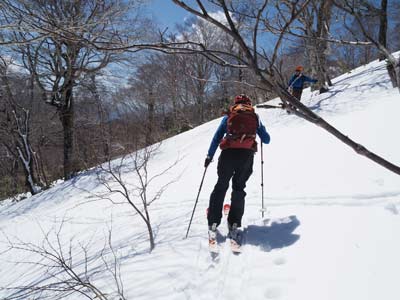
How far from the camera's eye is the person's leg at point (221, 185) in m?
3.10

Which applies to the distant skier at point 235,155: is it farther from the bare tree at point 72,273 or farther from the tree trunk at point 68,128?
the tree trunk at point 68,128

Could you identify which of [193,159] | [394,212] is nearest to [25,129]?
[193,159]

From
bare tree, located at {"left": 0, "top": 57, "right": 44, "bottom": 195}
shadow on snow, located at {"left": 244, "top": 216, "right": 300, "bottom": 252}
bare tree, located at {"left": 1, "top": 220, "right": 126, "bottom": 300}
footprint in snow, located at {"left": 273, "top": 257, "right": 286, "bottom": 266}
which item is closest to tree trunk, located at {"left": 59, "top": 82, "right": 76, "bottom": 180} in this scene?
bare tree, located at {"left": 0, "top": 57, "right": 44, "bottom": 195}

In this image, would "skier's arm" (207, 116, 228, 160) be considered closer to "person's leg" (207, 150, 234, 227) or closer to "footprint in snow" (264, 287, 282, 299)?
"person's leg" (207, 150, 234, 227)

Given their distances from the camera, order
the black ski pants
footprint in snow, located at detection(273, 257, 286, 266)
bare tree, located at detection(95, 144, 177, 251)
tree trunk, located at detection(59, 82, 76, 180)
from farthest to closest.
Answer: tree trunk, located at detection(59, 82, 76, 180)
bare tree, located at detection(95, 144, 177, 251)
the black ski pants
footprint in snow, located at detection(273, 257, 286, 266)

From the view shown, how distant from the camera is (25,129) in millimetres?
11391

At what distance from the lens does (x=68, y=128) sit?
11.9m

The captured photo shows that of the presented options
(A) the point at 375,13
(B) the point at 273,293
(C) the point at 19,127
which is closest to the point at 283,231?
(B) the point at 273,293

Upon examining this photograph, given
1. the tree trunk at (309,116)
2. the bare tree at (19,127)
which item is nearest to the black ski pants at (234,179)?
the tree trunk at (309,116)

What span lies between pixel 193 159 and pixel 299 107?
6759mm

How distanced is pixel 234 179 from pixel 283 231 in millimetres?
864

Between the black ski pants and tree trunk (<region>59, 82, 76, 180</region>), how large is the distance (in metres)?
10.2

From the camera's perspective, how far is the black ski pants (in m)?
3.08

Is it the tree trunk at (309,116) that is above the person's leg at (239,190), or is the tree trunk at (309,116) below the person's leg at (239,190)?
above
